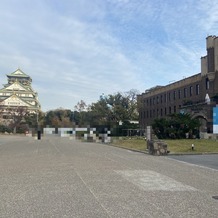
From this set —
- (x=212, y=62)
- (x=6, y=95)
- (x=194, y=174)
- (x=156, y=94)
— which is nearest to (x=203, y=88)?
(x=212, y=62)

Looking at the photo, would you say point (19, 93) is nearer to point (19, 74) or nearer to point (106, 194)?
point (19, 74)

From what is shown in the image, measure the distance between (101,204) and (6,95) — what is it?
126 metres

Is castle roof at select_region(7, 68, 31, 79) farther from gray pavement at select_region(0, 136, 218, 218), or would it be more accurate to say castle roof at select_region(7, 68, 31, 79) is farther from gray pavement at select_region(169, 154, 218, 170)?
gray pavement at select_region(0, 136, 218, 218)

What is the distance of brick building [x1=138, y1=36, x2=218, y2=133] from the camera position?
193 ft

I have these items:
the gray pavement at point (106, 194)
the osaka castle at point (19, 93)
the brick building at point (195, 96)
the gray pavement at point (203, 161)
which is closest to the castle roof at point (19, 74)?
the osaka castle at point (19, 93)

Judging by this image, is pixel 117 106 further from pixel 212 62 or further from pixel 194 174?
pixel 194 174

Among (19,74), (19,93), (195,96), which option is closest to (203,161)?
(195,96)

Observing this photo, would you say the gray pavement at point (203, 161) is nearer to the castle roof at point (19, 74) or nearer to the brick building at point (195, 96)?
the brick building at point (195, 96)

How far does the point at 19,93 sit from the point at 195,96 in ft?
250

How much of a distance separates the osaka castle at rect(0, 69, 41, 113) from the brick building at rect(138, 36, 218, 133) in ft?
141

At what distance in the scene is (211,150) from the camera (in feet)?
92.3

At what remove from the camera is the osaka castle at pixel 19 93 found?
11988 cm

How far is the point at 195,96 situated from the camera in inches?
2872

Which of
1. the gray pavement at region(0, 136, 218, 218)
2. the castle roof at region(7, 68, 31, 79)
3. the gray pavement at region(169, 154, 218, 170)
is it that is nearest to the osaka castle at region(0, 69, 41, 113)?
the castle roof at region(7, 68, 31, 79)
